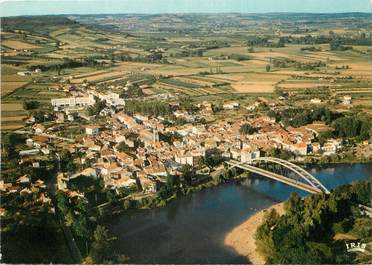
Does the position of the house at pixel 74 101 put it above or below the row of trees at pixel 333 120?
above

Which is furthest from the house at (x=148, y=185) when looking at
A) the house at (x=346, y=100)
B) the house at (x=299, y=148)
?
the house at (x=346, y=100)

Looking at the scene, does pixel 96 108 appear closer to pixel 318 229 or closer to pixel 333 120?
pixel 333 120

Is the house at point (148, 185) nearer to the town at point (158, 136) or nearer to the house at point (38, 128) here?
the town at point (158, 136)

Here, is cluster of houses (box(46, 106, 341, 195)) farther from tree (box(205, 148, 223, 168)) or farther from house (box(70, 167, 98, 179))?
tree (box(205, 148, 223, 168))

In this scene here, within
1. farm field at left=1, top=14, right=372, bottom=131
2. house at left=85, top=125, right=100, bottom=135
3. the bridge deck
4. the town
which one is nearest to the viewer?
the town

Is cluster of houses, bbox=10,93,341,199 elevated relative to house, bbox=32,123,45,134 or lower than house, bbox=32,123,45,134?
lower

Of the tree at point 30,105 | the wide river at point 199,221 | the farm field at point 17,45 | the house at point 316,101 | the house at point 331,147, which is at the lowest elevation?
the wide river at point 199,221

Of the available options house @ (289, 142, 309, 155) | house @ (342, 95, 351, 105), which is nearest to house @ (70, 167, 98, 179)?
house @ (289, 142, 309, 155)
